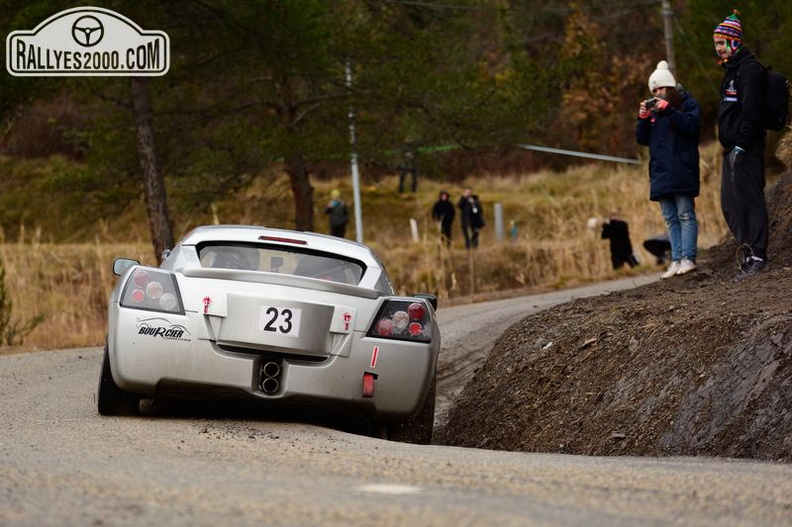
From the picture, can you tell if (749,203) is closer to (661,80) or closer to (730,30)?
(730,30)

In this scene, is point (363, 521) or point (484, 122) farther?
point (484, 122)

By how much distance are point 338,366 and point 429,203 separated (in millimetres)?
43648

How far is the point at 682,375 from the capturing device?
8398 mm

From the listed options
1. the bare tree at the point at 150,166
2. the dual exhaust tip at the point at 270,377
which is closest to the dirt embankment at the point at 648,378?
the dual exhaust tip at the point at 270,377

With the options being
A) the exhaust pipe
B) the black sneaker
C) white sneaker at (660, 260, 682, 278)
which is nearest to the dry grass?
white sneaker at (660, 260, 682, 278)

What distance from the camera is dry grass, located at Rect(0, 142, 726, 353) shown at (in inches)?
843

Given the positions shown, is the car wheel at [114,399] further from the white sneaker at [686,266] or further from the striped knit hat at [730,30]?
the white sneaker at [686,266]

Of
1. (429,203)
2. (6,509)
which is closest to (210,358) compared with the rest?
(6,509)

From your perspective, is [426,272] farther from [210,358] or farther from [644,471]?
[644,471]

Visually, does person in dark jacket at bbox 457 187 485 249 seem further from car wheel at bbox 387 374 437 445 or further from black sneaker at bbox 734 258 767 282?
car wheel at bbox 387 374 437 445

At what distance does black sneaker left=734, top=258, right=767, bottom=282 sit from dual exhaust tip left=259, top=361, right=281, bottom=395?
4948mm

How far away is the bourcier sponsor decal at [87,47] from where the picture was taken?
20531 millimetres

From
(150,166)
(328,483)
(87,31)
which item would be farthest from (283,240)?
(150,166)

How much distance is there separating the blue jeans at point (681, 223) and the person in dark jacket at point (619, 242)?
13809 millimetres
